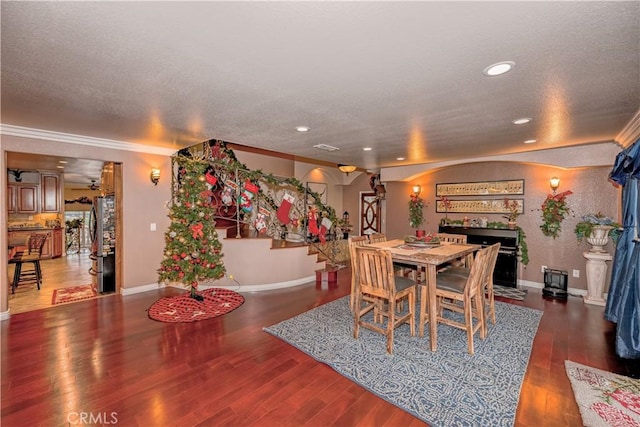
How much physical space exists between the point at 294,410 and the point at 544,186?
5661mm

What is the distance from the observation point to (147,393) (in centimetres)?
220

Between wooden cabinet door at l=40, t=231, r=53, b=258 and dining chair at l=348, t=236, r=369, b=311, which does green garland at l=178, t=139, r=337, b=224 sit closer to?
dining chair at l=348, t=236, r=369, b=311

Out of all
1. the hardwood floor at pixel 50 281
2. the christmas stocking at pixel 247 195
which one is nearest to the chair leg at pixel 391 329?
the christmas stocking at pixel 247 195

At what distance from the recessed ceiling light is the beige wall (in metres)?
4.13

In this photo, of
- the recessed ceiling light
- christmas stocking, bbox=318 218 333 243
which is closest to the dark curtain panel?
the recessed ceiling light

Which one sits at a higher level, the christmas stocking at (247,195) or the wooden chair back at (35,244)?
the christmas stocking at (247,195)

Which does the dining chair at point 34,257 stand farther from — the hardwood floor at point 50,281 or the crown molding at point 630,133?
the crown molding at point 630,133

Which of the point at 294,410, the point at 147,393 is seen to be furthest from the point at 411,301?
the point at 147,393

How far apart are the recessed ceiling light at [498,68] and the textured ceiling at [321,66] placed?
5 cm

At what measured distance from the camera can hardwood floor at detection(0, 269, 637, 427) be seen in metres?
1.98

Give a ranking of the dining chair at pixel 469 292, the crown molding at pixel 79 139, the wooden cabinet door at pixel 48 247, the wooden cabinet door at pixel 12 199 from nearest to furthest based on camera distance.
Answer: the dining chair at pixel 469 292 → the crown molding at pixel 79 139 → the wooden cabinet door at pixel 12 199 → the wooden cabinet door at pixel 48 247

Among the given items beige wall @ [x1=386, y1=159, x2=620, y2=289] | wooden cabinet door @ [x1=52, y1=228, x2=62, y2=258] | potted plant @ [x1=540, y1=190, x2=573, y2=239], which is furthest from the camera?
wooden cabinet door @ [x1=52, y1=228, x2=62, y2=258]

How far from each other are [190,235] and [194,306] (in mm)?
1033

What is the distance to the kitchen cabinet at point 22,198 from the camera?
7125 mm
